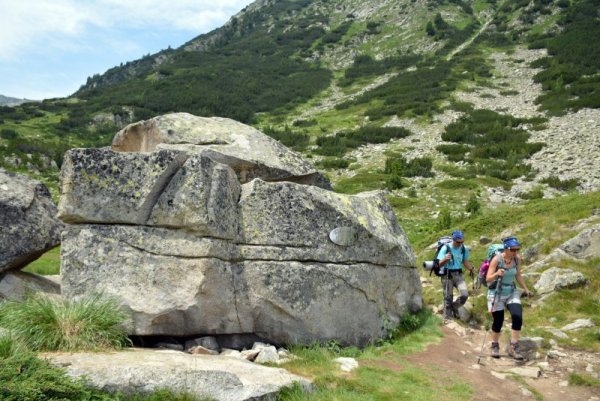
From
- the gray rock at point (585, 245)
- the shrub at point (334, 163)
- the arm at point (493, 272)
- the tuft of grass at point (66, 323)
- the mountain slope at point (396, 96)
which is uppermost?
the mountain slope at point (396, 96)

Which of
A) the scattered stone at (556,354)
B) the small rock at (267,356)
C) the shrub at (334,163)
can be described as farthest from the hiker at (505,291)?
the shrub at (334,163)

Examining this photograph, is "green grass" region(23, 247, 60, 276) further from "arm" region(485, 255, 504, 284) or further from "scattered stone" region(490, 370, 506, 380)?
"scattered stone" region(490, 370, 506, 380)

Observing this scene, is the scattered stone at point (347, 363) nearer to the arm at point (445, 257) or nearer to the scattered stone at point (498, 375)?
the scattered stone at point (498, 375)

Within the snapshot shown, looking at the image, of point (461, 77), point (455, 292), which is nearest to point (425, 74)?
point (461, 77)

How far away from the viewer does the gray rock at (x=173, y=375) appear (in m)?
6.53

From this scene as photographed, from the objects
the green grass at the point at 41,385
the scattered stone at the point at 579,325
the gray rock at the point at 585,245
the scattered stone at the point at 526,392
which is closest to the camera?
the green grass at the point at 41,385

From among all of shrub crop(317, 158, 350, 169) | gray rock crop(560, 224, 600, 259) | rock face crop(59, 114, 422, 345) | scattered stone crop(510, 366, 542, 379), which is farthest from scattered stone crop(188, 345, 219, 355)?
shrub crop(317, 158, 350, 169)

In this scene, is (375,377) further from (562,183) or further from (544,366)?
(562,183)

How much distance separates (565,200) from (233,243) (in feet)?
49.6

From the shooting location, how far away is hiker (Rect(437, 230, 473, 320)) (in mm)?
12688

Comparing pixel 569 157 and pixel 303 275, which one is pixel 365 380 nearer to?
pixel 303 275

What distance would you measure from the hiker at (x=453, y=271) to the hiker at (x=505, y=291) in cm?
267

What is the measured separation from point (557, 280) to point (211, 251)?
9410 mm

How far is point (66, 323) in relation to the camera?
7535mm
